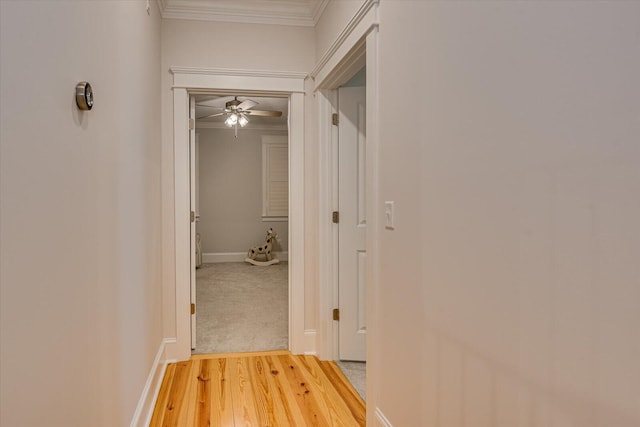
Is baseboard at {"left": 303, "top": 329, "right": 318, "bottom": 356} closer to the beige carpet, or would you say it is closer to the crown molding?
the beige carpet

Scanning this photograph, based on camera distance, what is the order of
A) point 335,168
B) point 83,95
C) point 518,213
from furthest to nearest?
point 335,168, point 83,95, point 518,213

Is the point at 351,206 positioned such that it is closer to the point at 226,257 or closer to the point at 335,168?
the point at 335,168

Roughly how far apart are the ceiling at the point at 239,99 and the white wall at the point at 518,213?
3383 millimetres

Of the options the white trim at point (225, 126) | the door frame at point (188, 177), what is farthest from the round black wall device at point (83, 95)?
the white trim at point (225, 126)

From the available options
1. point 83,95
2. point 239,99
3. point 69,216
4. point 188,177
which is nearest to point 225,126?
point 239,99

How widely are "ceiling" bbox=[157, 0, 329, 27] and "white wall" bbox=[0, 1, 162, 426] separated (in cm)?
102

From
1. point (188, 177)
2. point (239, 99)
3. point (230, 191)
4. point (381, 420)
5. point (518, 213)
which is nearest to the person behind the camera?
point (518, 213)

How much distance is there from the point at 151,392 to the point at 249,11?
2.63 meters

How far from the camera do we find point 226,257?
7.75 metres

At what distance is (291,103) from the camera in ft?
10.8

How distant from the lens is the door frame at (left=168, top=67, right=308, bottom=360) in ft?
10.3

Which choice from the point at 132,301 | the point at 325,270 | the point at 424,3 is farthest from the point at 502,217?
the point at 325,270


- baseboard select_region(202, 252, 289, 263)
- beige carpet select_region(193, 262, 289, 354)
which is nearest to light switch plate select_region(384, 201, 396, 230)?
beige carpet select_region(193, 262, 289, 354)

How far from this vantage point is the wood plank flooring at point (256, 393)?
7.66ft
